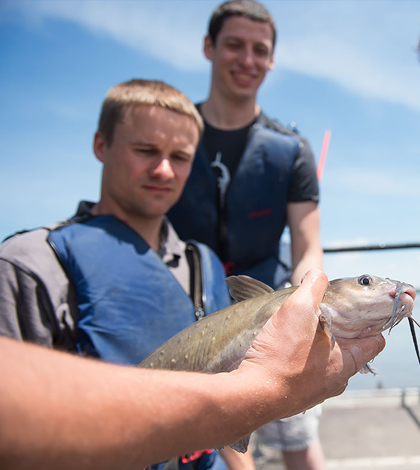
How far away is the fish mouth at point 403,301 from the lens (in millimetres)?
1531

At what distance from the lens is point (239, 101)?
396 cm

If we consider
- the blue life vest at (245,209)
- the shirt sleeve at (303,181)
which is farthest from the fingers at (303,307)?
the shirt sleeve at (303,181)

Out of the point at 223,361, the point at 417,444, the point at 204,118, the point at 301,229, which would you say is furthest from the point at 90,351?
the point at 417,444

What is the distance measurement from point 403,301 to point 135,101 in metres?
2.07

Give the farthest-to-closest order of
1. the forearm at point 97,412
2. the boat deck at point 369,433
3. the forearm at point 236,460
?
the boat deck at point 369,433 → the forearm at point 236,460 → the forearm at point 97,412

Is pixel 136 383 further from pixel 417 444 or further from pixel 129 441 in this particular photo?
pixel 417 444

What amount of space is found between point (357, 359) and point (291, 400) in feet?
1.09

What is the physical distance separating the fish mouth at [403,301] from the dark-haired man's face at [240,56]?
274 centimetres

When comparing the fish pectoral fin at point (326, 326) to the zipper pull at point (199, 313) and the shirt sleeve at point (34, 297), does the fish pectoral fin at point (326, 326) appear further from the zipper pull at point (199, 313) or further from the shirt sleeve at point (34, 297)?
the shirt sleeve at point (34, 297)

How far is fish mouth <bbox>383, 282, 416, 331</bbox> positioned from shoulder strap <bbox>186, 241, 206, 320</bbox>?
4.25 feet

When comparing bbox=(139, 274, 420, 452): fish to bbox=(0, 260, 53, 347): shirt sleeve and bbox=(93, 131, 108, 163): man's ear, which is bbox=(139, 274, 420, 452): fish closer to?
bbox=(0, 260, 53, 347): shirt sleeve

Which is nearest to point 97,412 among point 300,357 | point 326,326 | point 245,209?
point 300,357

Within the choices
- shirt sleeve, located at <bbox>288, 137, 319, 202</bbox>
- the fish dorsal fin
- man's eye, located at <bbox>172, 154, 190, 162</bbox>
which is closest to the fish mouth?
the fish dorsal fin

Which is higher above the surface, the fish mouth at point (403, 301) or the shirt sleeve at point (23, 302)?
the fish mouth at point (403, 301)
